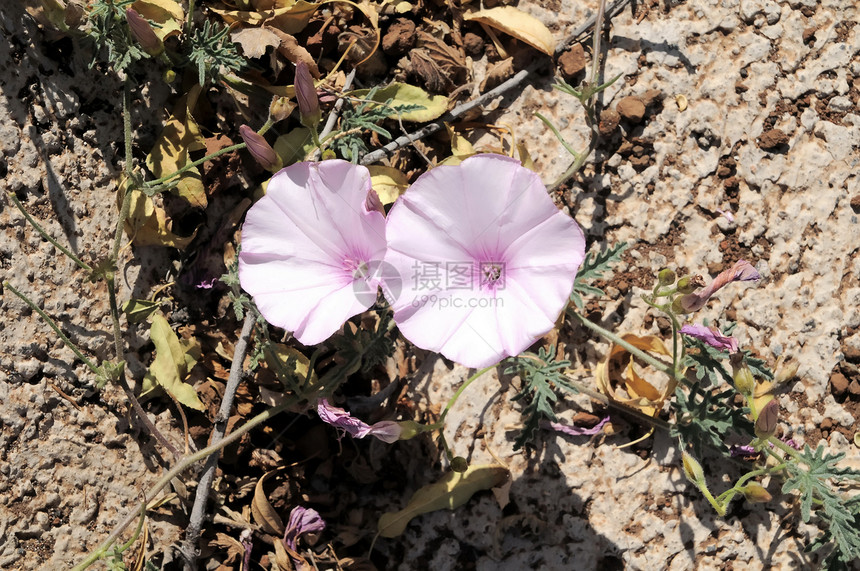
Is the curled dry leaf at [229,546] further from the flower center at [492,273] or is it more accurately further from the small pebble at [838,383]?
the small pebble at [838,383]

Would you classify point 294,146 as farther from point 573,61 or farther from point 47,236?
point 573,61

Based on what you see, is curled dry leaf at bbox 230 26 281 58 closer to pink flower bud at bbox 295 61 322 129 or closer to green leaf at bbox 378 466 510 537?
pink flower bud at bbox 295 61 322 129

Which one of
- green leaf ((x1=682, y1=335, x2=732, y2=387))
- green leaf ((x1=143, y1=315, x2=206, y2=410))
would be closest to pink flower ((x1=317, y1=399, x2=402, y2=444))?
green leaf ((x1=143, y1=315, x2=206, y2=410))

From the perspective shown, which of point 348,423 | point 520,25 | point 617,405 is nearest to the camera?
point 348,423

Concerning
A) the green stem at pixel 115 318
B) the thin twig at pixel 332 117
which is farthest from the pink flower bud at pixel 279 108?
the green stem at pixel 115 318

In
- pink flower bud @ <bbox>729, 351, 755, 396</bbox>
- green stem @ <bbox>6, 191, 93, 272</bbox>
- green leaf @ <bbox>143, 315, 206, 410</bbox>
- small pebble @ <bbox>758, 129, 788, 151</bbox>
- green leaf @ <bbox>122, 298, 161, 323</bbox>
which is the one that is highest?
small pebble @ <bbox>758, 129, 788, 151</bbox>

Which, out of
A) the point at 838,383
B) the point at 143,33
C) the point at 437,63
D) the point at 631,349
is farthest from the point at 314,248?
the point at 838,383
